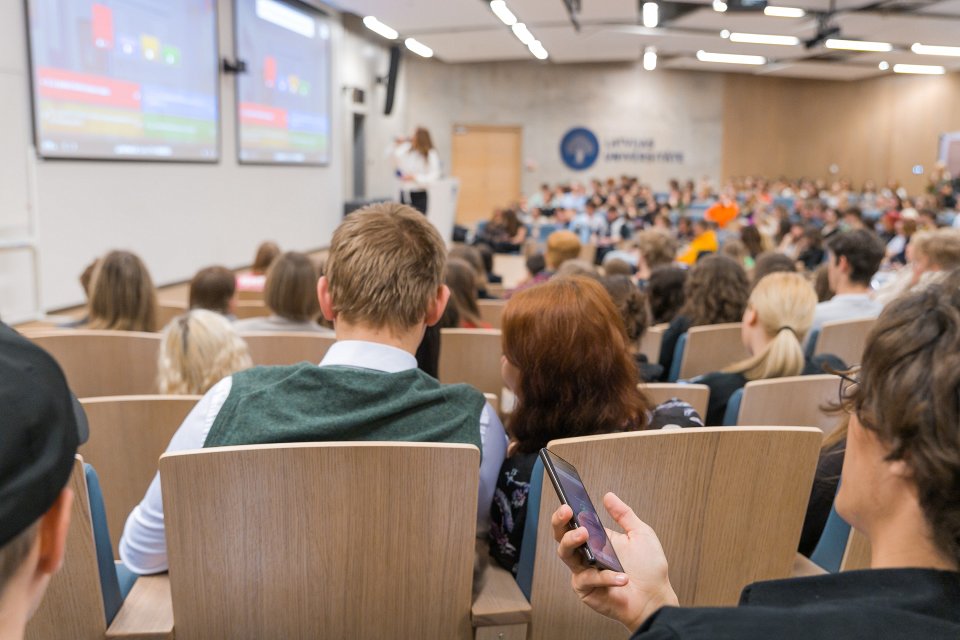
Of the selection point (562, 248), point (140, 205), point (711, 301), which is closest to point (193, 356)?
point (711, 301)

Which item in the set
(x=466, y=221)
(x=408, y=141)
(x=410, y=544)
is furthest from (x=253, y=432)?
(x=466, y=221)

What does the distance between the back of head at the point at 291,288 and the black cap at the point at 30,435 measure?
9.20ft

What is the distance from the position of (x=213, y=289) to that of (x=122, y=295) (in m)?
0.37

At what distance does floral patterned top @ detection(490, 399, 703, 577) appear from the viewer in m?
1.68

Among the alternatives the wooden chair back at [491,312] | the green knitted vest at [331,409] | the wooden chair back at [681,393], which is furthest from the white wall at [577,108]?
the green knitted vest at [331,409]

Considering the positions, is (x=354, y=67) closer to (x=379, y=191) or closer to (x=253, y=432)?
(x=379, y=191)

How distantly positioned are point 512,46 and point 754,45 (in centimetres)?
429

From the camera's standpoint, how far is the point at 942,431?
78 cm

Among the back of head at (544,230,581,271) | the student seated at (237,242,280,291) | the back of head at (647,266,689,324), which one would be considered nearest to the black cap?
the back of head at (647,266,689,324)

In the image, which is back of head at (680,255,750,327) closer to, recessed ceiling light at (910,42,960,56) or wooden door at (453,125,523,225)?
recessed ceiling light at (910,42,960,56)

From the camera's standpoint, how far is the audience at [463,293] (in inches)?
144

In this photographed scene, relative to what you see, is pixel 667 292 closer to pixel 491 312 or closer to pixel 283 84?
pixel 491 312

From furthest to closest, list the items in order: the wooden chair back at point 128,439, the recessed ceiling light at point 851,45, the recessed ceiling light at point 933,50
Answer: the recessed ceiling light at point 933,50, the recessed ceiling light at point 851,45, the wooden chair back at point 128,439

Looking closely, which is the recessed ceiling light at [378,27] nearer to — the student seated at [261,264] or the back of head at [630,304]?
the student seated at [261,264]
